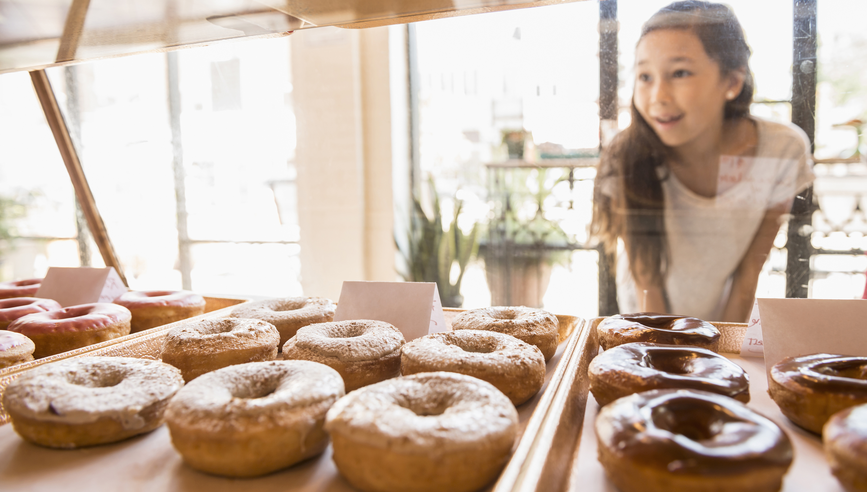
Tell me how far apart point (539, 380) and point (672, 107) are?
168 centimetres

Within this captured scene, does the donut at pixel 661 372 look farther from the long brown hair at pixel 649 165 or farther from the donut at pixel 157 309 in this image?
the long brown hair at pixel 649 165

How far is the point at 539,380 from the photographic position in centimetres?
100

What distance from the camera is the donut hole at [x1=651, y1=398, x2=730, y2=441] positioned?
0.70m

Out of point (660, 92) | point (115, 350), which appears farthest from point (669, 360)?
point (660, 92)

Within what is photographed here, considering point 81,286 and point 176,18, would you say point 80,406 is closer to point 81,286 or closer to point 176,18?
point 176,18

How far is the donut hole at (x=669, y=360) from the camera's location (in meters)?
0.94

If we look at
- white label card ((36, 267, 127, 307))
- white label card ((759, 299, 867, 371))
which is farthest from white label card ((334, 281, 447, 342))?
white label card ((36, 267, 127, 307))

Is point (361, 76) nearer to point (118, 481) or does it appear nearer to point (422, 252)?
point (422, 252)

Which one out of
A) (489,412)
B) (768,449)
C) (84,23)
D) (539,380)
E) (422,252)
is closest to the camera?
(768,449)

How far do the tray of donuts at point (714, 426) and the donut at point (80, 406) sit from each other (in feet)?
2.40

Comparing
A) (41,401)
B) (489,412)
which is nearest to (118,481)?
(41,401)

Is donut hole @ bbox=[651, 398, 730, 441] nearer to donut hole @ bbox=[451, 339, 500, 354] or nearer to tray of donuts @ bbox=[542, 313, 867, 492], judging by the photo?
tray of donuts @ bbox=[542, 313, 867, 492]

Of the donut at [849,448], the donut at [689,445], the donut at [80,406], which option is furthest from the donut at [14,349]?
the donut at [849,448]

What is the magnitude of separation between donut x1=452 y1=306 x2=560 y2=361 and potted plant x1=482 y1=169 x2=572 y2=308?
67.8 inches
